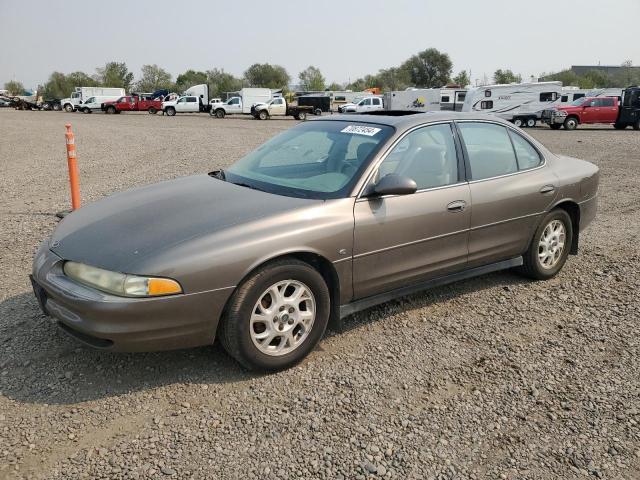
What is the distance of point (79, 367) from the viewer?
335 centimetres

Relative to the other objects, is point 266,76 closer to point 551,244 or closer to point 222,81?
point 222,81

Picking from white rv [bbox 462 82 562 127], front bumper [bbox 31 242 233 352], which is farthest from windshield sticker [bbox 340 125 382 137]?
white rv [bbox 462 82 562 127]

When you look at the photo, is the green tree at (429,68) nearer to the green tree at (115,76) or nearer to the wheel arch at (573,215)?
the green tree at (115,76)

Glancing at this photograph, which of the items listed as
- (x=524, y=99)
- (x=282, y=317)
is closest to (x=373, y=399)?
(x=282, y=317)

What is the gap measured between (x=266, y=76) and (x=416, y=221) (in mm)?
110139

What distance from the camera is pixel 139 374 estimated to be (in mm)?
3328

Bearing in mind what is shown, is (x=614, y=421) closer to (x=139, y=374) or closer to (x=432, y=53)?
(x=139, y=374)

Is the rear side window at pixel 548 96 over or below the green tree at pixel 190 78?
below

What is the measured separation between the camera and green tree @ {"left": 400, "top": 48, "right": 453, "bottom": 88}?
98.8 metres

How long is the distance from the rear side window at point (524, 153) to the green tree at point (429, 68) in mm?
98643

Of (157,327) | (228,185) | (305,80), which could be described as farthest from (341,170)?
(305,80)

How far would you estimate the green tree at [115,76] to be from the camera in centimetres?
10031

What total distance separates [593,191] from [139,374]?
4470mm

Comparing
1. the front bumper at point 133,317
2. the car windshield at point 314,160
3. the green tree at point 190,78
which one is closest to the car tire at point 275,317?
the front bumper at point 133,317
